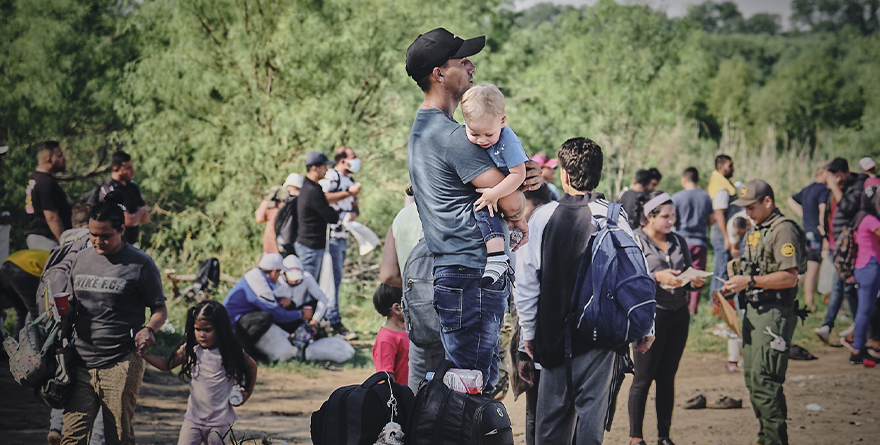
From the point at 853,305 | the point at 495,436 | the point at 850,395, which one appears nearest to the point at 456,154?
the point at 495,436

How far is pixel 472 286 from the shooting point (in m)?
2.78

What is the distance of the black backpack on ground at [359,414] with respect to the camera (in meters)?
2.76

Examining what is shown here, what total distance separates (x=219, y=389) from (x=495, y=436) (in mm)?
2439

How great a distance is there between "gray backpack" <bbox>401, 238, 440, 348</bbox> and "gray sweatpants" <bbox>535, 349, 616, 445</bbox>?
719 mm

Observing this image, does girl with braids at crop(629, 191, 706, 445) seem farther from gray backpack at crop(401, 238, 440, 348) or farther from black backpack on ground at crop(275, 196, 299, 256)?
black backpack on ground at crop(275, 196, 299, 256)

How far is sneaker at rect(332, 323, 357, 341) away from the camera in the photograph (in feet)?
29.3

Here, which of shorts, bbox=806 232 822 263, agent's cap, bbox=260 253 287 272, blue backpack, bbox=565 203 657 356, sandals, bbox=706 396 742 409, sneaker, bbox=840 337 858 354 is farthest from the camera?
shorts, bbox=806 232 822 263

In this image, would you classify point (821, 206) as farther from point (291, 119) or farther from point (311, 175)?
point (291, 119)

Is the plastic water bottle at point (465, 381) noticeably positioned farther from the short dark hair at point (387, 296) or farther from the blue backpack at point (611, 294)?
the short dark hair at point (387, 296)

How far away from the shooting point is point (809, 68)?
3653cm

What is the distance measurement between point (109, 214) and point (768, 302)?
453cm

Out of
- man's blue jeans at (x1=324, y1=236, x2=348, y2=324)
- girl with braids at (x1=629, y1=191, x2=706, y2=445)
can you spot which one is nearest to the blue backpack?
girl with braids at (x1=629, y1=191, x2=706, y2=445)

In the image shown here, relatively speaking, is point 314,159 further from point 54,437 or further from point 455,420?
point 455,420

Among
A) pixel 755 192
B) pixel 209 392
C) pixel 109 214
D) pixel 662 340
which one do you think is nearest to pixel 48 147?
pixel 109 214
